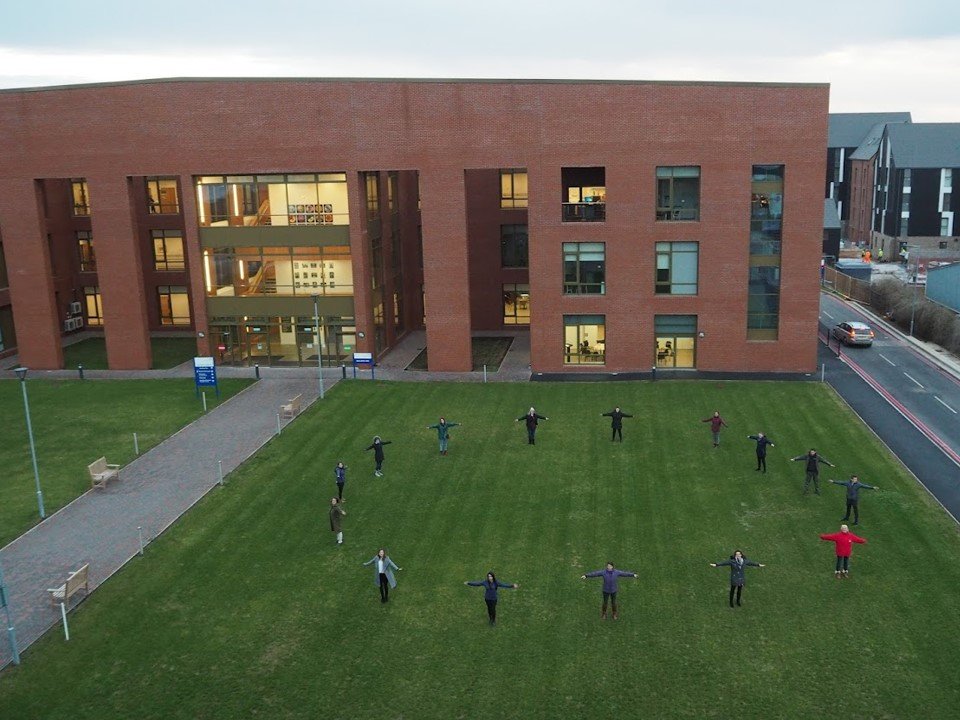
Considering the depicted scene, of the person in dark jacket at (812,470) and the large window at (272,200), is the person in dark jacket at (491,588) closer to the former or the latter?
the person in dark jacket at (812,470)

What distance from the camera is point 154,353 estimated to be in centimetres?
4906

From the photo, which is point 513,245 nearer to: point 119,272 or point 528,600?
point 119,272

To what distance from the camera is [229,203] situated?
4294 centimetres

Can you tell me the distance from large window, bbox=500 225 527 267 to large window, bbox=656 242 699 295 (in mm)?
12510

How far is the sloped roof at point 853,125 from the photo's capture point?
11175cm

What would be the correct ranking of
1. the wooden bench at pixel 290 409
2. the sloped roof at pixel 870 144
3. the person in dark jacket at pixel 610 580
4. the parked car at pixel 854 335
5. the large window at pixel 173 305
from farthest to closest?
the sloped roof at pixel 870 144, the large window at pixel 173 305, the parked car at pixel 854 335, the wooden bench at pixel 290 409, the person in dark jacket at pixel 610 580

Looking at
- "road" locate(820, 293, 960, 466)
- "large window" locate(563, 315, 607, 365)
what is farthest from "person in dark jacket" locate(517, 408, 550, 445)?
"road" locate(820, 293, 960, 466)

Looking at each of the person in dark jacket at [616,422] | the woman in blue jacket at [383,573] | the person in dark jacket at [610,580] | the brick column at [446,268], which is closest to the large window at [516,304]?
the brick column at [446,268]

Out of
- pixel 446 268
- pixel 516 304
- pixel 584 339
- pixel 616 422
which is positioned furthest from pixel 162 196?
pixel 616 422

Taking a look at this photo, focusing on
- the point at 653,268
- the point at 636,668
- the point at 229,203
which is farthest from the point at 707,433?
the point at 229,203

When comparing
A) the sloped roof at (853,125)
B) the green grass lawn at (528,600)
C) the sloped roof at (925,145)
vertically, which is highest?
the sloped roof at (853,125)

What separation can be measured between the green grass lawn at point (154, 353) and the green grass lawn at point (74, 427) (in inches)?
163

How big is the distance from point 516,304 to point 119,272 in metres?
22.7

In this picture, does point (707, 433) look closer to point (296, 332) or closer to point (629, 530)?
point (629, 530)
